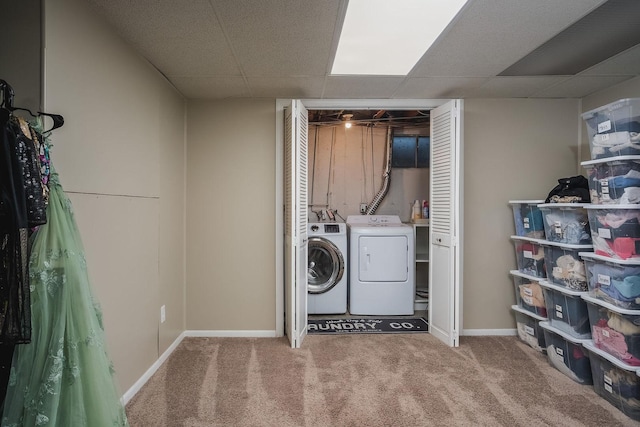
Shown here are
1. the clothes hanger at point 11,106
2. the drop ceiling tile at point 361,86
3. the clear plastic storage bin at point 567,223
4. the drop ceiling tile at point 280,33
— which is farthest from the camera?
the drop ceiling tile at point 361,86

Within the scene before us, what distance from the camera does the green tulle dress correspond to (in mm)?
1239

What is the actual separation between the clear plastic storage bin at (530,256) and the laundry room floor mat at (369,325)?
1018mm

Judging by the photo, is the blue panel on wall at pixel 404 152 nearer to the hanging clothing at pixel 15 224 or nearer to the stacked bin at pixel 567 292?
the stacked bin at pixel 567 292

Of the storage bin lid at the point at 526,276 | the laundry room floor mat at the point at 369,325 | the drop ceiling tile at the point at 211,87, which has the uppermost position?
the drop ceiling tile at the point at 211,87

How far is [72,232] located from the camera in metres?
1.46

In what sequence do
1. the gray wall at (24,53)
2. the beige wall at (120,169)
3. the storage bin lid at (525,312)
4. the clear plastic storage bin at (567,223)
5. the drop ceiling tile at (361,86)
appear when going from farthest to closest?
the storage bin lid at (525,312) → the drop ceiling tile at (361,86) → the clear plastic storage bin at (567,223) → the beige wall at (120,169) → the gray wall at (24,53)

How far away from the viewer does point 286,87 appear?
304 centimetres

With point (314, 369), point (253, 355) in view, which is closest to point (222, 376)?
point (253, 355)

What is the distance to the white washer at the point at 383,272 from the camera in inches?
155

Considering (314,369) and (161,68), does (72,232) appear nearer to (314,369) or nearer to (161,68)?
(161,68)

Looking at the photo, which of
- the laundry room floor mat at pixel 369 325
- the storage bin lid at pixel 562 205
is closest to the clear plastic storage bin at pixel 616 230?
the storage bin lid at pixel 562 205

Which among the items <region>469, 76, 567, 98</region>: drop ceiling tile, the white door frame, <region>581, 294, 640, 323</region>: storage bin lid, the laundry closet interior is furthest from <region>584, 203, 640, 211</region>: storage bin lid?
the laundry closet interior

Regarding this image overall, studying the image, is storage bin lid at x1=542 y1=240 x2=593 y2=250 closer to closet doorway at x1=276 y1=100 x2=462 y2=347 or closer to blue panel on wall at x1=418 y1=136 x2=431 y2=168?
closet doorway at x1=276 y1=100 x2=462 y2=347

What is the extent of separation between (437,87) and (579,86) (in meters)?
1.12
